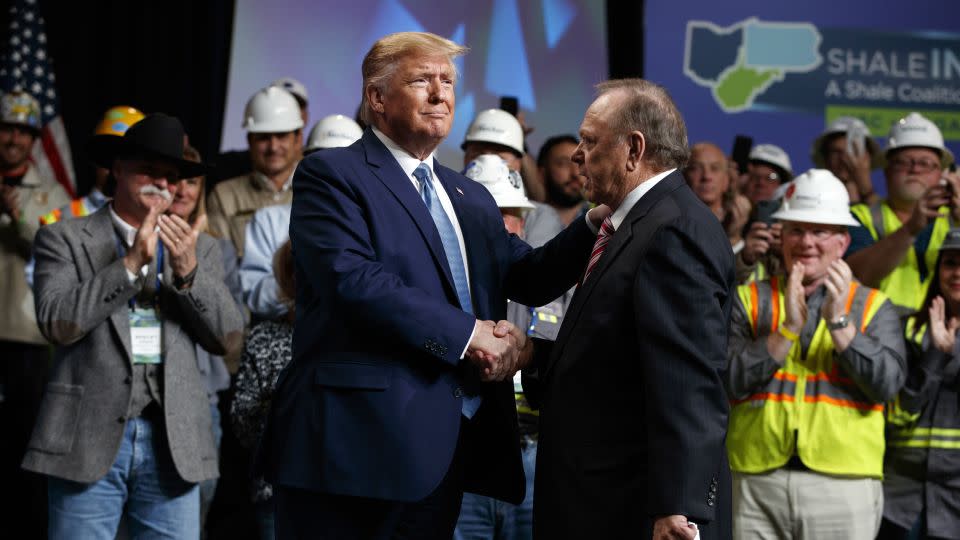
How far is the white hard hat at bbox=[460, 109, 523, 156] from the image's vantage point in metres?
5.69

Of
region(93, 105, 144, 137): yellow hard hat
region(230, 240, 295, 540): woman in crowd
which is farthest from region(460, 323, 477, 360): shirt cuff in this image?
region(93, 105, 144, 137): yellow hard hat

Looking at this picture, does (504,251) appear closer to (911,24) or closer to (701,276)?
(701,276)

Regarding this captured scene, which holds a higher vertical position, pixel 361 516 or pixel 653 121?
pixel 653 121

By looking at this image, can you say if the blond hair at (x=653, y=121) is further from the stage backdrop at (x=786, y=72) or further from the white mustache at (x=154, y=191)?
the stage backdrop at (x=786, y=72)

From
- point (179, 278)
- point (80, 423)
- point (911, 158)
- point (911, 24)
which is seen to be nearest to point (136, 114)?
point (179, 278)

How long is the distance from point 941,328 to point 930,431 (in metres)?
0.43

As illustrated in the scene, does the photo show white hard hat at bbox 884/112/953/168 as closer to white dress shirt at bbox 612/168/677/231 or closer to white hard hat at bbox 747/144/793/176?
white hard hat at bbox 747/144/793/176

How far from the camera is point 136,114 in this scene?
545 cm

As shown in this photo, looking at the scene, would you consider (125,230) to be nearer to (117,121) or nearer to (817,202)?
(117,121)

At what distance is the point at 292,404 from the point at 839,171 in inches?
173

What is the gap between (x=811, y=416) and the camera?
4.64m

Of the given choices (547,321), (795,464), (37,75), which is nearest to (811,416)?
(795,464)

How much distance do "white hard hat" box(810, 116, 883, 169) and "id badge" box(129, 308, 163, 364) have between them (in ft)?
13.5

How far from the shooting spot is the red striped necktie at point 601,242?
3.15 m
